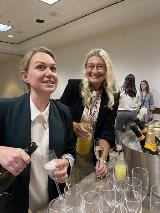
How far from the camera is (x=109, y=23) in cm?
616

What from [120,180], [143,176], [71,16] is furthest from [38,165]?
[71,16]

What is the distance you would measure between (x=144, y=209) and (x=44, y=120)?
68 cm

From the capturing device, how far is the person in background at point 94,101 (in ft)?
6.04

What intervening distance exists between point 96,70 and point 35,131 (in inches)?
32.0

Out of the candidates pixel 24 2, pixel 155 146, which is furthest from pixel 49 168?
pixel 24 2

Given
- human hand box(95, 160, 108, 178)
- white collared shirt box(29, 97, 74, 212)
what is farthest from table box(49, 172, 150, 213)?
white collared shirt box(29, 97, 74, 212)

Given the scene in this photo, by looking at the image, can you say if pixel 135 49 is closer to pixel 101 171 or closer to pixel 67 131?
pixel 67 131

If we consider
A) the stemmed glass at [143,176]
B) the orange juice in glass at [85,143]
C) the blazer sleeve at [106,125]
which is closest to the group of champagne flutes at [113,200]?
the stemmed glass at [143,176]

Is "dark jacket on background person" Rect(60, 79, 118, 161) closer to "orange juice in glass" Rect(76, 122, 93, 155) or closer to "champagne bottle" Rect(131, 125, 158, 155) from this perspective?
"orange juice in glass" Rect(76, 122, 93, 155)

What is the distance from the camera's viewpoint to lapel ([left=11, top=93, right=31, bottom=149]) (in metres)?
1.21

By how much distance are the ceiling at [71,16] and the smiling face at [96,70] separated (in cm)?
358

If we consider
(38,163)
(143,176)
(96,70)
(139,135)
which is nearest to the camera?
(143,176)

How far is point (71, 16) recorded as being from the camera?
235 inches

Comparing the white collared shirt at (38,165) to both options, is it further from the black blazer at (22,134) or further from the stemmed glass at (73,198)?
the stemmed glass at (73,198)
